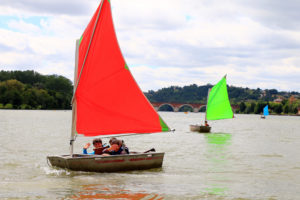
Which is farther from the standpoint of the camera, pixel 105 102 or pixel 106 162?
pixel 105 102

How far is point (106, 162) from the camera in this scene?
2178cm

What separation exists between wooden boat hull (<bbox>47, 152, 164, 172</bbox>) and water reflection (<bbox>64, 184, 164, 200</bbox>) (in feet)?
6.37

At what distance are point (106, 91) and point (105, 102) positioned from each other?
0.55 metres

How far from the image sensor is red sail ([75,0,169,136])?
21.9 m

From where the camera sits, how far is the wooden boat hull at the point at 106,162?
69.8 ft

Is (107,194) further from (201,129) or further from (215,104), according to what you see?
(215,104)

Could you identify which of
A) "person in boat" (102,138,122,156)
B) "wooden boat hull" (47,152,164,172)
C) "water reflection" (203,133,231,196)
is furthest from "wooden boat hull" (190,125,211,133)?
→ "person in boat" (102,138,122,156)

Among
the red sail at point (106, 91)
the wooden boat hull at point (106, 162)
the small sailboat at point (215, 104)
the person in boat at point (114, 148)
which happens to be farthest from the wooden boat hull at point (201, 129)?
the person in boat at point (114, 148)

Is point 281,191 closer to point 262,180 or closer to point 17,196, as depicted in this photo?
point 262,180

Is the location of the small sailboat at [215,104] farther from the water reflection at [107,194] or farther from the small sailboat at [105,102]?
the water reflection at [107,194]

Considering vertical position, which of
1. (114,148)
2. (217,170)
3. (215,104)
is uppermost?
(215,104)

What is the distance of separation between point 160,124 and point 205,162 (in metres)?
9.18

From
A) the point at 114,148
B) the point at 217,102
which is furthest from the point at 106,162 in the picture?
the point at 217,102

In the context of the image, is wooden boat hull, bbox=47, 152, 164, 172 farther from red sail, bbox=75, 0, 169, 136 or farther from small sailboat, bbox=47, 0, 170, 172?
red sail, bbox=75, 0, 169, 136
